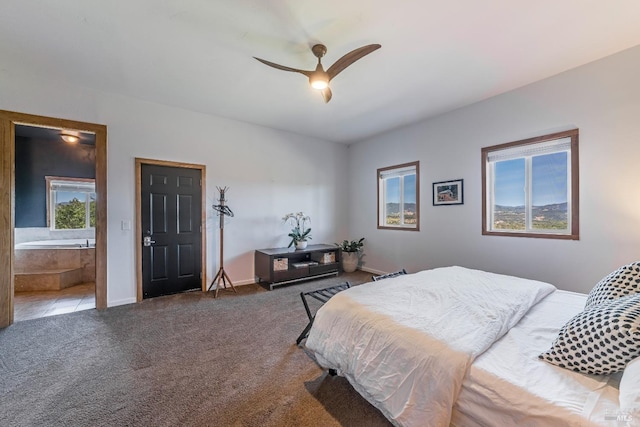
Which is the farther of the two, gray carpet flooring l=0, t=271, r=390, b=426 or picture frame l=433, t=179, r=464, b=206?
picture frame l=433, t=179, r=464, b=206

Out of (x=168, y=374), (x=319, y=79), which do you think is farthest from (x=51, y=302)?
(x=319, y=79)

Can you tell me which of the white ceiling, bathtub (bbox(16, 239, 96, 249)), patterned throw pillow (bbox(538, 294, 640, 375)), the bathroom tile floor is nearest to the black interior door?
the bathroom tile floor

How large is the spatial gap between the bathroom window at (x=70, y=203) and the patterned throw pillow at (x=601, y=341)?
6.83 metres

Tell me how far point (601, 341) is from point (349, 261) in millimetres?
4286

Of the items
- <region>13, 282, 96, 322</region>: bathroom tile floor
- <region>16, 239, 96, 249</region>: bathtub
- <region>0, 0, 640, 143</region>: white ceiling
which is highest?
<region>0, 0, 640, 143</region>: white ceiling

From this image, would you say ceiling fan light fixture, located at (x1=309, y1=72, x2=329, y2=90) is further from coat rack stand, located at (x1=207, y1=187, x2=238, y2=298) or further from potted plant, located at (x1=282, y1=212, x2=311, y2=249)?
potted plant, located at (x1=282, y1=212, x2=311, y2=249)

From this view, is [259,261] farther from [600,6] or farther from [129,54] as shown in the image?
[600,6]

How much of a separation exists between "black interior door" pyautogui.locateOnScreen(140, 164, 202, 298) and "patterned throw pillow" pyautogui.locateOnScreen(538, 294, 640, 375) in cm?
413

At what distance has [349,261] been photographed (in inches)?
207

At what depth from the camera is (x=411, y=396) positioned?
119 centimetres

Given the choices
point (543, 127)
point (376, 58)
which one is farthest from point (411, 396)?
point (543, 127)

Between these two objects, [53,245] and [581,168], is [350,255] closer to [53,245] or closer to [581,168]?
[581,168]

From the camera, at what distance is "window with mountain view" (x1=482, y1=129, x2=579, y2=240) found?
2863 millimetres

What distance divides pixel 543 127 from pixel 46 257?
7461 mm
